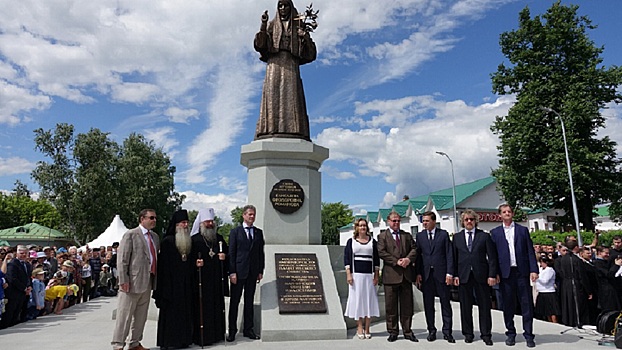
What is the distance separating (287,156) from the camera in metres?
9.42

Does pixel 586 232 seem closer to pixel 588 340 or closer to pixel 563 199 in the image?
pixel 563 199

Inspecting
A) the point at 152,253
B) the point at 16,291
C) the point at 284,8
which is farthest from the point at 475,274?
the point at 16,291

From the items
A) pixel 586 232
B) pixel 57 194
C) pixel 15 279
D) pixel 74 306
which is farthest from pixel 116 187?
pixel 586 232

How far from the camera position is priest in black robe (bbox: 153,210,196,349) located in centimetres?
665

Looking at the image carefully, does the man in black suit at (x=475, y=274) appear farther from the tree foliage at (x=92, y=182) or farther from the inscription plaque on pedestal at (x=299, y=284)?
the tree foliage at (x=92, y=182)

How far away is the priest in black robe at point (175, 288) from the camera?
6.65 meters

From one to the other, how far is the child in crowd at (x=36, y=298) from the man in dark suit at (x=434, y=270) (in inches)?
336

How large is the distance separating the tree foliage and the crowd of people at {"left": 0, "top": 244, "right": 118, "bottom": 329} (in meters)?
22.1

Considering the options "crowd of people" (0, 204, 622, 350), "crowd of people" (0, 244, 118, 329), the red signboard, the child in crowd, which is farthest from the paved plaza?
the red signboard

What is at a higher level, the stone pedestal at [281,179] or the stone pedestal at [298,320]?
the stone pedestal at [281,179]

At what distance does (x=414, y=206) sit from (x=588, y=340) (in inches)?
1724

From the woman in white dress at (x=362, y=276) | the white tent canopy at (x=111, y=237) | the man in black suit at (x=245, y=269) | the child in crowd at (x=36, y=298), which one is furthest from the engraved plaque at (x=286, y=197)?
the white tent canopy at (x=111, y=237)

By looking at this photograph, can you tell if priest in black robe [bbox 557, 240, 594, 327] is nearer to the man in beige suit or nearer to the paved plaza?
the paved plaza

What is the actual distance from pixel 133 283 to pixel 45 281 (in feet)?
25.3
